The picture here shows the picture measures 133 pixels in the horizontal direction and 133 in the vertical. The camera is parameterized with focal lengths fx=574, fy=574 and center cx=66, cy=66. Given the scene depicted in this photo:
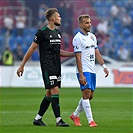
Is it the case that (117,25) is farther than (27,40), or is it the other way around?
(117,25)

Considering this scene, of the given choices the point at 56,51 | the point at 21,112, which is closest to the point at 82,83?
the point at 56,51

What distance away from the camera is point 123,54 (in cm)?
3350

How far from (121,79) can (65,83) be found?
2784 mm

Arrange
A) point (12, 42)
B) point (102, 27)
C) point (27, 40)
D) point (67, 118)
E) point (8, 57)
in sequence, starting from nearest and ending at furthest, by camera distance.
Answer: point (67, 118)
point (8, 57)
point (27, 40)
point (12, 42)
point (102, 27)

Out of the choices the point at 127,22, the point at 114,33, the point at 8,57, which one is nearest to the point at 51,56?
the point at 8,57

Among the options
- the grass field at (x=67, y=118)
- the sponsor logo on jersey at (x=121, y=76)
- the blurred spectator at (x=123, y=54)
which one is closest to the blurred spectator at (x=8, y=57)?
the blurred spectator at (x=123, y=54)

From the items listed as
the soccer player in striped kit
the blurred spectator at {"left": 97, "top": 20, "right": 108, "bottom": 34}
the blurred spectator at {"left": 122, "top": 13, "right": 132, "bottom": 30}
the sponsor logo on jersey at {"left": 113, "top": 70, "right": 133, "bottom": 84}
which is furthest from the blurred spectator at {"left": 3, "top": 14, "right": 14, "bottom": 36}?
the soccer player in striped kit

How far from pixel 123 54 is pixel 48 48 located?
2301cm

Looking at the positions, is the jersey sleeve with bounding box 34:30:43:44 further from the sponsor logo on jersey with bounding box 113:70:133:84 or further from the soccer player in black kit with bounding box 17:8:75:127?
the sponsor logo on jersey with bounding box 113:70:133:84

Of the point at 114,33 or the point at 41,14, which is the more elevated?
the point at 41,14

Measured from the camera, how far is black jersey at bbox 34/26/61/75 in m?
10.7

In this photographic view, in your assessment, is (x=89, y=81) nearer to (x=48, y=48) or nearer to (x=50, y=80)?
(x=50, y=80)

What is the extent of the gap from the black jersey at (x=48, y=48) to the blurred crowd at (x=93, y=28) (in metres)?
21.4

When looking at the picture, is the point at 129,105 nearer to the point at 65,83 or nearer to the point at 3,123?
the point at 3,123
